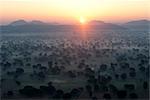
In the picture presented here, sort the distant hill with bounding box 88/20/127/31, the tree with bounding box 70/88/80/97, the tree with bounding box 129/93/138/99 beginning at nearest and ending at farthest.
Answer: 1. the tree with bounding box 129/93/138/99
2. the tree with bounding box 70/88/80/97
3. the distant hill with bounding box 88/20/127/31

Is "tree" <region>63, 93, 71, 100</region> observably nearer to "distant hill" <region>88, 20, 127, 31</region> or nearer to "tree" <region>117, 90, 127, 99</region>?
"tree" <region>117, 90, 127, 99</region>

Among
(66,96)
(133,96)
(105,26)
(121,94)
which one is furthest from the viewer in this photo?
(105,26)

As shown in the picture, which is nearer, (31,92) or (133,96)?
(133,96)

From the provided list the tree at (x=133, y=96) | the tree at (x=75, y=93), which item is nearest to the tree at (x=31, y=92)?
the tree at (x=75, y=93)

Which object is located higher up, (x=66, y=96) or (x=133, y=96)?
(x=66, y=96)

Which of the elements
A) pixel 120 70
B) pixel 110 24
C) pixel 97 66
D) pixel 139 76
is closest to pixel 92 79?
pixel 139 76

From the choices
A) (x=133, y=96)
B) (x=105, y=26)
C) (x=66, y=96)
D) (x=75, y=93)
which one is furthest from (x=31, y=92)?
(x=105, y=26)

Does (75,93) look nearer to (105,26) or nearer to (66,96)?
(66,96)

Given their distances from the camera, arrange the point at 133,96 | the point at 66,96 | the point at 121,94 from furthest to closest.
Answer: the point at 121,94 < the point at 133,96 < the point at 66,96

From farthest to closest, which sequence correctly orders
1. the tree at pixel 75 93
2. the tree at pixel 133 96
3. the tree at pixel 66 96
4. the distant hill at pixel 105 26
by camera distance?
the distant hill at pixel 105 26 → the tree at pixel 75 93 → the tree at pixel 133 96 → the tree at pixel 66 96

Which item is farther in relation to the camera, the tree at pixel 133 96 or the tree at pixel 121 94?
the tree at pixel 121 94

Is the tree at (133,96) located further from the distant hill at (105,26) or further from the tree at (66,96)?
the distant hill at (105,26)

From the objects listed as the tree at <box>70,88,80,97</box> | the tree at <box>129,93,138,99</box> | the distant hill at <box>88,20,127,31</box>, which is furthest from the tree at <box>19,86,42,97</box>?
the distant hill at <box>88,20,127,31</box>
